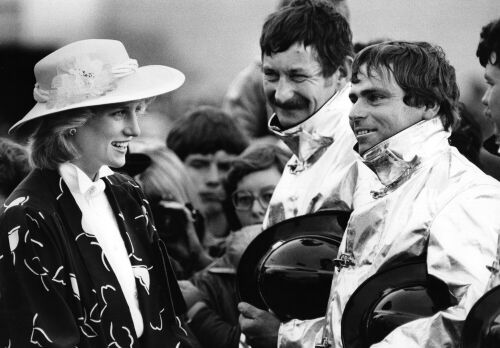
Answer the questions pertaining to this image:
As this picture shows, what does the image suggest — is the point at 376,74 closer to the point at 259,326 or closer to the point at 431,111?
the point at 431,111

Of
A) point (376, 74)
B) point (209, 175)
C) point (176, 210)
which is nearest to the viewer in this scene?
point (376, 74)

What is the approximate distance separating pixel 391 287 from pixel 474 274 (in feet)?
0.79

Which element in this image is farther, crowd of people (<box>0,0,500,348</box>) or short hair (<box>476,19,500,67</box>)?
short hair (<box>476,19,500,67</box>)

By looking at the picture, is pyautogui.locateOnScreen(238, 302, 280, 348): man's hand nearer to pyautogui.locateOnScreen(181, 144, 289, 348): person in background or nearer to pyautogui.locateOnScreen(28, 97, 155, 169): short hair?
pyautogui.locateOnScreen(28, 97, 155, 169): short hair

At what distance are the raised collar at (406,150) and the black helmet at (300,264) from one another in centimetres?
33

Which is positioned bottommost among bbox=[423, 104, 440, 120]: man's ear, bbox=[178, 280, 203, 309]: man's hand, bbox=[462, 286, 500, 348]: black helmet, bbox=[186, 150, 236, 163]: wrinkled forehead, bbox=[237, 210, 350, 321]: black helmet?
bbox=[178, 280, 203, 309]: man's hand

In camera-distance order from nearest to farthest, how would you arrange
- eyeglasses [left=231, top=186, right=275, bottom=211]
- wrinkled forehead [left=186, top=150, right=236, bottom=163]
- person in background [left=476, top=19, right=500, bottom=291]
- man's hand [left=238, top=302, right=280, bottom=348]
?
person in background [left=476, top=19, right=500, bottom=291]
man's hand [left=238, top=302, right=280, bottom=348]
eyeglasses [left=231, top=186, right=275, bottom=211]
wrinkled forehead [left=186, top=150, right=236, bottom=163]

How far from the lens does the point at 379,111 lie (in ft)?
9.25

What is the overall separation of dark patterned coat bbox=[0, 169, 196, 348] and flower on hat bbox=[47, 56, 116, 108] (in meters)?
0.22

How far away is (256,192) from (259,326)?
127 centimetres

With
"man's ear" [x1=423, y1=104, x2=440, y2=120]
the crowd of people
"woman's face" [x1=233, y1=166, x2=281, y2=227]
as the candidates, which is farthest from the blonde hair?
"man's ear" [x1=423, y1=104, x2=440, y2=120]

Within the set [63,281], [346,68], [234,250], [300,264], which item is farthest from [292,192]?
[234,250]

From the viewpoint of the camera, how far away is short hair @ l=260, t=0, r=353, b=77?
332 centimetres

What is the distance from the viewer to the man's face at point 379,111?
9.17ft
